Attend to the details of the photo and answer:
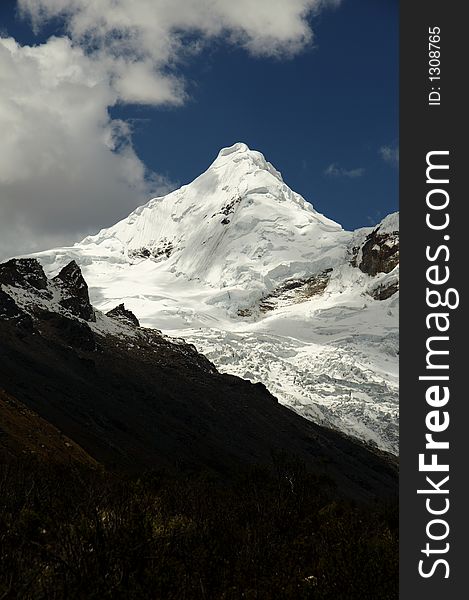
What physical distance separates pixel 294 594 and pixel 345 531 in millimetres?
11646

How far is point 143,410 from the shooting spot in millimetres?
136625

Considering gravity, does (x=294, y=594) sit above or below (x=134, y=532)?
below

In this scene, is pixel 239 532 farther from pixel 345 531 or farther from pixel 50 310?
pixel 50 310

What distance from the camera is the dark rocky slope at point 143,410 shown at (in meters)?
109

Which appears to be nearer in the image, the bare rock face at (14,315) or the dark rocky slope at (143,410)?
the dark rocky slope at (143,410)

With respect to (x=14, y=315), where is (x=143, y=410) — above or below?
below

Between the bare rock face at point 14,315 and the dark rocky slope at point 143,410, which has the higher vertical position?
the bare rock face at point 14,315

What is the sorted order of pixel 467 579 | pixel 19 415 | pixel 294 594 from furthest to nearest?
1. pixel 19 415
2. pixel 294 594
3. pixel 467 579

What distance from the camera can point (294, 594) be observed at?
61.0 feet

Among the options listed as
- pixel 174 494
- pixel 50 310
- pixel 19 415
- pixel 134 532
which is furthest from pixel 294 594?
pixel 50 310

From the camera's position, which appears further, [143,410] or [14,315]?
[14,315]

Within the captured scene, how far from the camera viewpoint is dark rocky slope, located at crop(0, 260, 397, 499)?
4282 inches

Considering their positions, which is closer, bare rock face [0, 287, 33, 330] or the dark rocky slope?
the dark rocky slope

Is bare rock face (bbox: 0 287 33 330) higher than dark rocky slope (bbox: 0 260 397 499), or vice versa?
bare rock face (bbox: 0 287 33 330)
